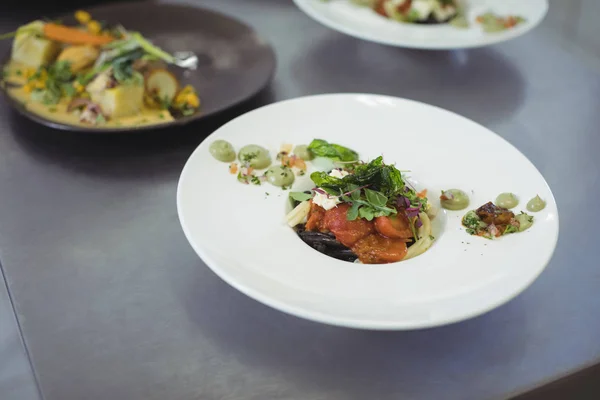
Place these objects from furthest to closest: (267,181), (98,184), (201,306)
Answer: (98,184)
(267,181)
(201,306)

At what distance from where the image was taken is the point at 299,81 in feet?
5.13

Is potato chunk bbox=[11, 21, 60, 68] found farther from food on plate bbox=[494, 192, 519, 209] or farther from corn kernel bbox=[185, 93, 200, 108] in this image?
food on plate bbox=[494, 192, 519, 209]

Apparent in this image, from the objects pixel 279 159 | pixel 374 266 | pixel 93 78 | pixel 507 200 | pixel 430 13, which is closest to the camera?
pixel 374 266

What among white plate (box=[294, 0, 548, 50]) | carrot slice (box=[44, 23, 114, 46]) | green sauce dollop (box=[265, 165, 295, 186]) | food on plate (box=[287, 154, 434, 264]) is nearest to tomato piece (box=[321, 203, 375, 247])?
food on plate (box=[287, 154, 434, 264])

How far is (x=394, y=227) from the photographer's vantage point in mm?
1007

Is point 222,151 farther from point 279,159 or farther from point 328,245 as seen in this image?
point 328,245

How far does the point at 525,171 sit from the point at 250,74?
2.06ft

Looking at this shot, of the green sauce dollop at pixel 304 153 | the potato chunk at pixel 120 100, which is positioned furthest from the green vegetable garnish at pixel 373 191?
the potato chunk at pixel 120 100

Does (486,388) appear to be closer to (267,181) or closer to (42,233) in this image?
(267,181)

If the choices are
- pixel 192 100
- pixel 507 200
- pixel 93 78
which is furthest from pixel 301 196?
pixel 93 78

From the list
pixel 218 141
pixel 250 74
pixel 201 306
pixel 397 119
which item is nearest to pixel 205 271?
pixel 201 306

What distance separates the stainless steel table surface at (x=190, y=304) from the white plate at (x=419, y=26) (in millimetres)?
161

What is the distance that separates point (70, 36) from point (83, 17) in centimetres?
9

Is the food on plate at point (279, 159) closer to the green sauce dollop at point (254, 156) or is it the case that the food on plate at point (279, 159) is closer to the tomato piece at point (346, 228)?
the green sauce dollop at point (254, 156)
